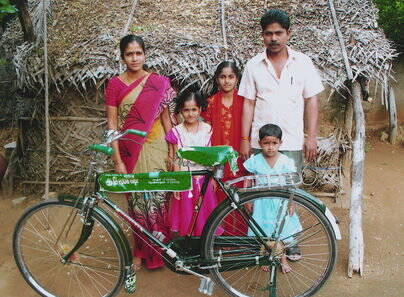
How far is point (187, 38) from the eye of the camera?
179 inches

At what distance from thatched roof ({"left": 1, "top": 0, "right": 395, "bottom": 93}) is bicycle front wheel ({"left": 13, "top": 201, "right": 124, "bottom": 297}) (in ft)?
5.40

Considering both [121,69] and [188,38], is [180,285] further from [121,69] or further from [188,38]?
[188,38]

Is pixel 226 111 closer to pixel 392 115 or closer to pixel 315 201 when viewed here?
pixel 315 201

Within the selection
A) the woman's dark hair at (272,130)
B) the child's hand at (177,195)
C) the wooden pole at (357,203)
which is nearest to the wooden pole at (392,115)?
the wooden pole at (357,203)

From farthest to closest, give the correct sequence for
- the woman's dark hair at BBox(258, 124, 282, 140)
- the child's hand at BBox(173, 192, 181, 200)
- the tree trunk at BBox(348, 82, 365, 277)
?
the tree trunk at BBox(348, 82, 365, 277)
the child's hand at BBox(173, 192, 181, 200)
the woman's dark hair at BBox(258, 124, 282, 140)

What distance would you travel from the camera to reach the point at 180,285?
3510 millimetres

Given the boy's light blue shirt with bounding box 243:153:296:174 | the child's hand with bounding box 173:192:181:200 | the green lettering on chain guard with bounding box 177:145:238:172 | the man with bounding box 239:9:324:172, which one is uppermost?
the man with bounding box 239:9:324:172

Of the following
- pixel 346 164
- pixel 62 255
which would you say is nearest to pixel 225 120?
pixel 62 255

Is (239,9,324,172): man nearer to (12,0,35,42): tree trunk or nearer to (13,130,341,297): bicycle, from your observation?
(13,130,341,297): bicycle

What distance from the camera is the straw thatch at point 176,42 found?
4316mm

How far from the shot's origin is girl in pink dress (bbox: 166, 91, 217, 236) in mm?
3336

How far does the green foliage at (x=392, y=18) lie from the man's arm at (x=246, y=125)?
450 centimetres

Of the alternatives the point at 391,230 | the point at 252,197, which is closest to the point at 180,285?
the point at 252,197

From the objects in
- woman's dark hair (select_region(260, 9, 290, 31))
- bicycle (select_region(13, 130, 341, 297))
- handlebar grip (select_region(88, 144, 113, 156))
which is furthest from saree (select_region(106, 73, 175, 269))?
woman's dark hair (select_region(260, 9, 290, 31))
